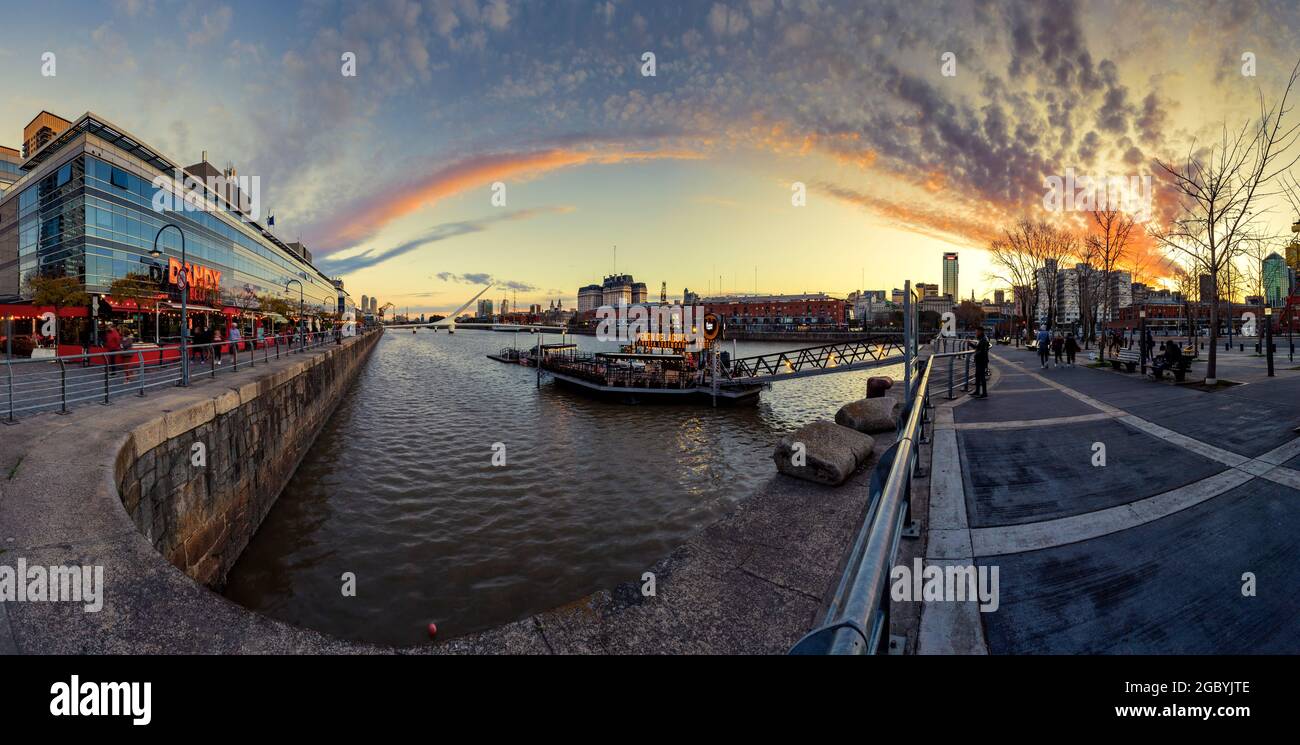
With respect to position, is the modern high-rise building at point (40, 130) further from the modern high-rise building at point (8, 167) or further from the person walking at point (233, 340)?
the person walking at point (233, 340)

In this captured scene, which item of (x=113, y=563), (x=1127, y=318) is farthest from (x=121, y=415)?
(x=1127, y=318)

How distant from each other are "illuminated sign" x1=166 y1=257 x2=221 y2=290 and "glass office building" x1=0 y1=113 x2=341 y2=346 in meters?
0.11

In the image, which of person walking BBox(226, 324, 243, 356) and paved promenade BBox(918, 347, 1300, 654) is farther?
person walking BBox(226, 324, 243, 356)

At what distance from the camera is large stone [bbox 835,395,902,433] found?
1291 cm

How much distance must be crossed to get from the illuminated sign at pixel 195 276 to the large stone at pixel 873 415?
55466 millimetres

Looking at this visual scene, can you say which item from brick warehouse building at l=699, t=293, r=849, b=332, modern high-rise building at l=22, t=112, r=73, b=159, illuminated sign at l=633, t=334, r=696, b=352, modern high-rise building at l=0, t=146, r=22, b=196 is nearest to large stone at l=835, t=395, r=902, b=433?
illuminated sign at l=633, t=334, r=696, b=352

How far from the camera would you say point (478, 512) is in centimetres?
1276

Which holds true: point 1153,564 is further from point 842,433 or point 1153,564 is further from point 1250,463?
point 842,433

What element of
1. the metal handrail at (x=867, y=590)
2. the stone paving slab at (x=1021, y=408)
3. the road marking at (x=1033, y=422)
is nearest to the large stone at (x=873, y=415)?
the stone paving slab at (x=1021, y=408)

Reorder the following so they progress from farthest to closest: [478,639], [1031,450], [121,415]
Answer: [121,415] < [1031,450] < [478,639]

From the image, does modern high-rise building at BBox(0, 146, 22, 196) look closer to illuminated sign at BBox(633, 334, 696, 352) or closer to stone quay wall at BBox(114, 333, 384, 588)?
illuminated sign at BBox(633, 334, 696, 352)

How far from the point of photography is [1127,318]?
117 m

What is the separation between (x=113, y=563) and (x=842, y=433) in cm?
1031

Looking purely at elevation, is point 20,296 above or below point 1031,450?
above
